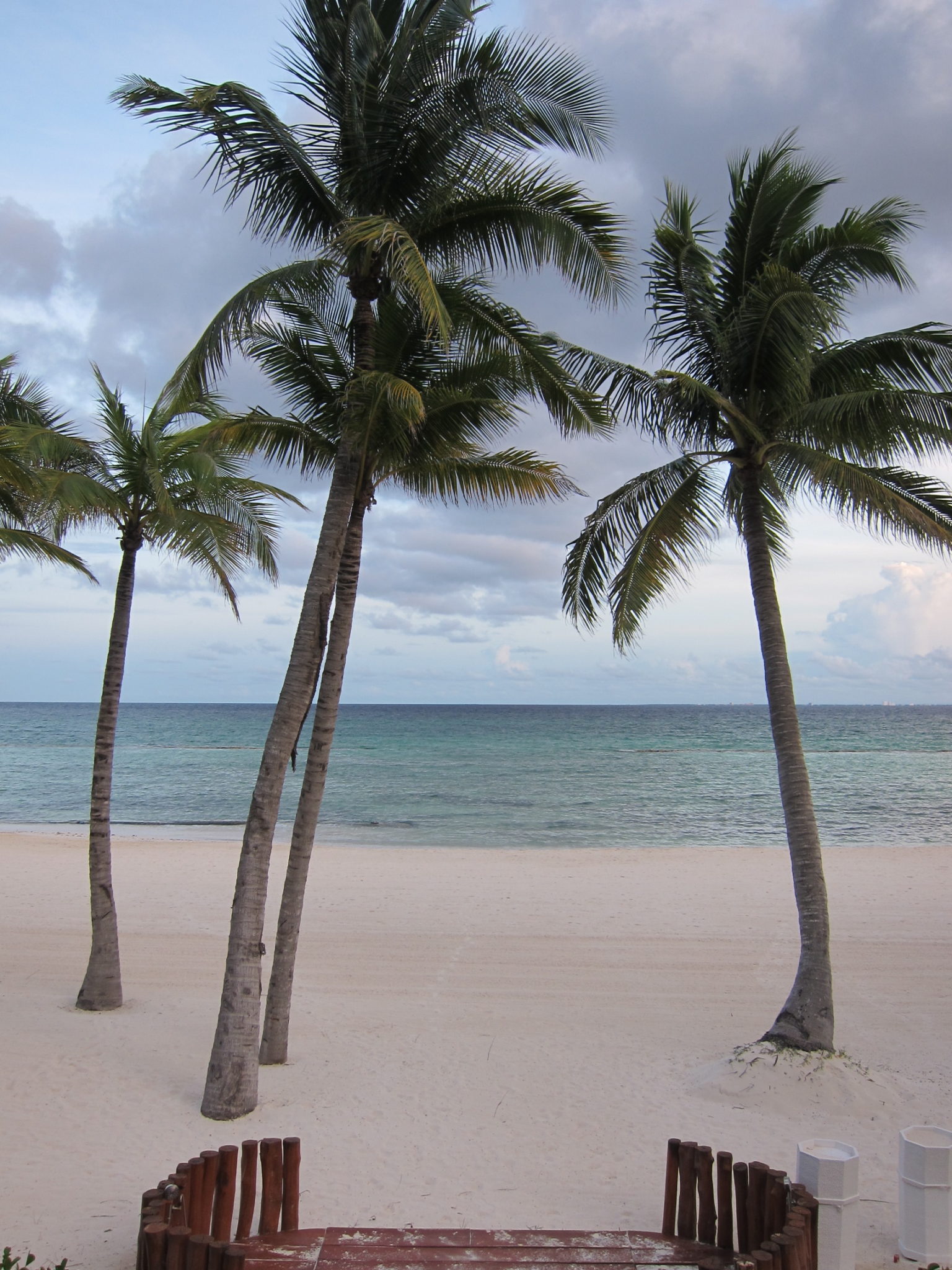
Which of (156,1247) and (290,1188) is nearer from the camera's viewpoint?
(156,1247)

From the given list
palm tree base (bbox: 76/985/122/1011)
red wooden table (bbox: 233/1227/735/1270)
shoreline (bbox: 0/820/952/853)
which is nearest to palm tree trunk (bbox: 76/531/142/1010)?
palm tree base (bbox: 76/985/122/1011)

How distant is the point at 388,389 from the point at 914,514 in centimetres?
396

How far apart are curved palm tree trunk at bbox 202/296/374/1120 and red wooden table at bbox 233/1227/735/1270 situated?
2.14 meters

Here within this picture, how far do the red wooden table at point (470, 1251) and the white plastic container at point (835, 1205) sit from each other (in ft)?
1.47

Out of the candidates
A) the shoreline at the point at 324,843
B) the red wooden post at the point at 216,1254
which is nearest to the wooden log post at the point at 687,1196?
the red wooden post at the point at 216,1254

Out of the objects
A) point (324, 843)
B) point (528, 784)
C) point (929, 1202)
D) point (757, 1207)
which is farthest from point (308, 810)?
point (528, 784)

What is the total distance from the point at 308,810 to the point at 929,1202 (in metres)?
4.80

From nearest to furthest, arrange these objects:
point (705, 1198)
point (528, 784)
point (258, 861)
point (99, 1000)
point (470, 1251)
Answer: point (470, 1251)
point (705, 1198)
point (258, 861)
point (99, 1000)
point (528, 784)

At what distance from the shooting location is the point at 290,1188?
173 inches

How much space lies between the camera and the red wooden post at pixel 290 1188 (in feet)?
14.3

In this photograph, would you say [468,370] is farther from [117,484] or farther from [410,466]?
[117,484]

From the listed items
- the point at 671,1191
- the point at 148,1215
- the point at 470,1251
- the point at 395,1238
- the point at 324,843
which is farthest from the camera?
the point at 324,843

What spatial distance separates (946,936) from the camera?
11.8 metres

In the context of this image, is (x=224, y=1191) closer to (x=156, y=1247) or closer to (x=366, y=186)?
(x=156, y=1247)
